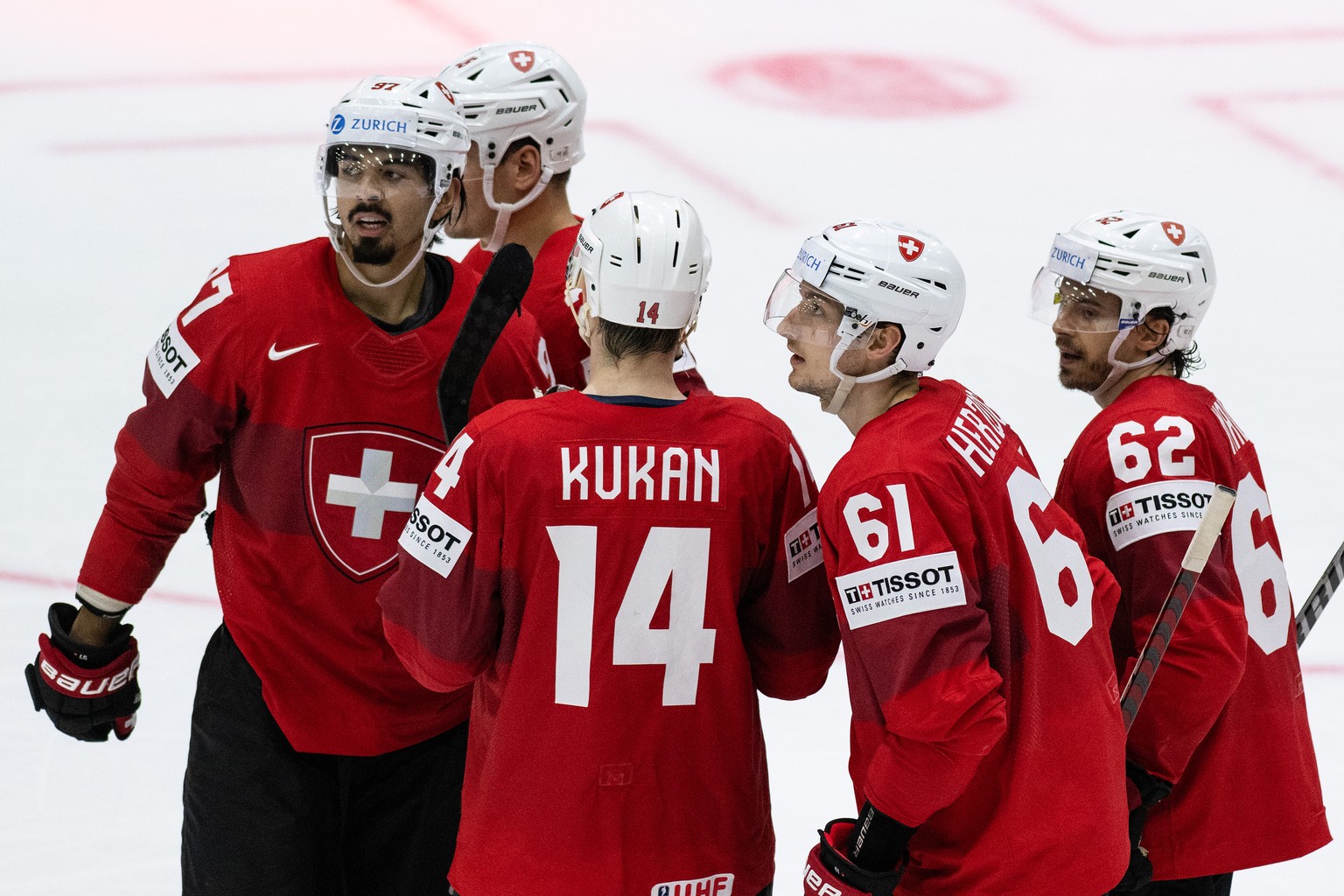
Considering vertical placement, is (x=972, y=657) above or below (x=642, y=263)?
below

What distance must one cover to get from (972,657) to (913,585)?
0.13 metres

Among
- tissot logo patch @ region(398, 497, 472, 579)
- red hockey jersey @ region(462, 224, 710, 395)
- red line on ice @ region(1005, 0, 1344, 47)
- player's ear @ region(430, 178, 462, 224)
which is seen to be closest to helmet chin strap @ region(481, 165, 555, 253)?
red hockey jersey @ region(462, 224, 710, 395)

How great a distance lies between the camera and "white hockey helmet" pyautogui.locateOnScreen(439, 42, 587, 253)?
3559 mm

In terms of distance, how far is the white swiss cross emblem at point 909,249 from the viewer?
256cm

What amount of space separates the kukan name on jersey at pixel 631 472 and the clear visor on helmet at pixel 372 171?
2.25 feet

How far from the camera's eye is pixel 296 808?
9.71 ft

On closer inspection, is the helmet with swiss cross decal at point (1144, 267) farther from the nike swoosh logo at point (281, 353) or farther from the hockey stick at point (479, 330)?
the nike swoosh logo at point (281, 353)

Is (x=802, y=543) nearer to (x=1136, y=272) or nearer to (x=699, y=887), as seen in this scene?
(x=699, y=887)

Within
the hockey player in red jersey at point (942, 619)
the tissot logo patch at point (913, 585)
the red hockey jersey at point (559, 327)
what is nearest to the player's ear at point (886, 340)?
the hockey player in red jersey at point (942, 619)

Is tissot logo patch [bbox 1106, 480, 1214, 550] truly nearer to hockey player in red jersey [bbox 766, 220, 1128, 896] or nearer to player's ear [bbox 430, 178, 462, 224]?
hockey player in red jersey [bbox 766, 220, 1128, 896]

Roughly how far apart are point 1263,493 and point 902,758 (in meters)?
1.01

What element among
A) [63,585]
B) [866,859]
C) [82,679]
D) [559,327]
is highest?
[559,327]

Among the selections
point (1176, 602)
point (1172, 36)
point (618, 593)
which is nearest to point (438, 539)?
point (618, 593)

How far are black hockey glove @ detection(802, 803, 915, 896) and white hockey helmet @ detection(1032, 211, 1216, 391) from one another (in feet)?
3.43
